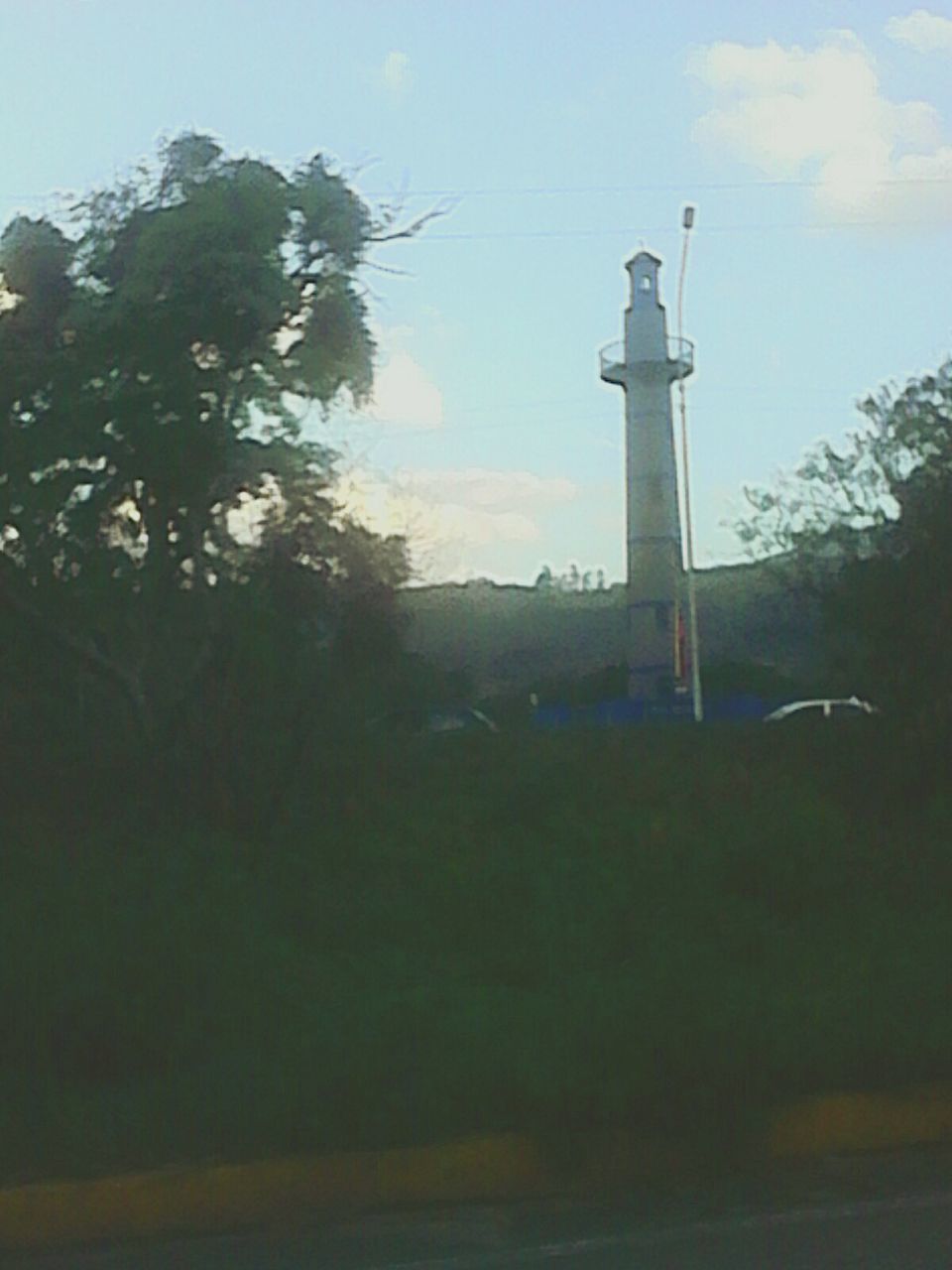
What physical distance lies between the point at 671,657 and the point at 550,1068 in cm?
3808

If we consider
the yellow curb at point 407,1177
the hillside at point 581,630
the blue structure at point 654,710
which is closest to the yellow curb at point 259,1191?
the yellow curb at point 407,1177

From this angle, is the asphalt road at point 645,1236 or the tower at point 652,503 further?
the tower at point 652,503

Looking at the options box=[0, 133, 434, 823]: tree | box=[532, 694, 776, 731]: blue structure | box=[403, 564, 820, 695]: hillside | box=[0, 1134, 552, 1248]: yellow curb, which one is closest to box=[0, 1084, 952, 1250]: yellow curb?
box=[0, 1134, 552, 1248]: yellow curb

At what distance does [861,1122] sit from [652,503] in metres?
37.0

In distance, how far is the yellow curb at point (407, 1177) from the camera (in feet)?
24.4

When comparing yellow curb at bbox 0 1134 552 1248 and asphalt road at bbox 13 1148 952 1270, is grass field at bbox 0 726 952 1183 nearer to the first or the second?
yellow curb at bbox 0 1134 552 1248

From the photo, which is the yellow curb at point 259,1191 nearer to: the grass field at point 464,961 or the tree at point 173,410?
the grass field at point 464,961

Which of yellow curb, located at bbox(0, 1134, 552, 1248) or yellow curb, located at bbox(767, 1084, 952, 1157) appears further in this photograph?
yellow curb, located at bbox(767, 1084, 952, 1157)

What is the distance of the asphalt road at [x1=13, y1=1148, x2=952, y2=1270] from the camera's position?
6969 mm

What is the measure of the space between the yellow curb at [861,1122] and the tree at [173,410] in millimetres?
13284

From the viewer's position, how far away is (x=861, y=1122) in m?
8.68

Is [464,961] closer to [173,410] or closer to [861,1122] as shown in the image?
[861,1122]

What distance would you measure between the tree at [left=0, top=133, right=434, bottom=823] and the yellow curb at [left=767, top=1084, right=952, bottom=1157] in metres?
13.3

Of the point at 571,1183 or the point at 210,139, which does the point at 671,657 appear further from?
the point at 571,1183
